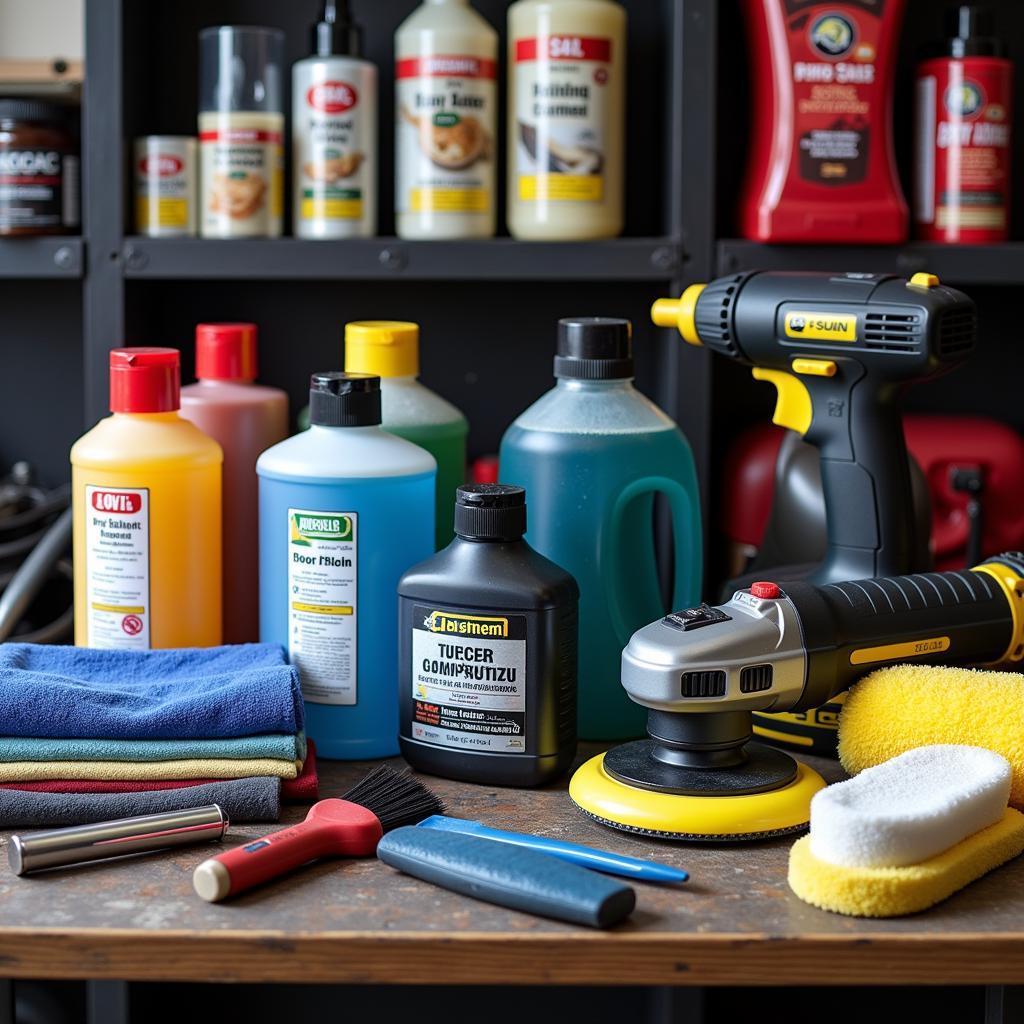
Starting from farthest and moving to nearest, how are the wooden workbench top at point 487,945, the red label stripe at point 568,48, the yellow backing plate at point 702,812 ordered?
the red label stripe at point 568,48 → the yellow backing plate at point 702,812 → the wooden workbench top at point 487,945

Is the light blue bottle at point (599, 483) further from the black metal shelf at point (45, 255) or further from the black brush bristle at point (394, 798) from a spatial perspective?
the black metal shelf at point (45, 255)

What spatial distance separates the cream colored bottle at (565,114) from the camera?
130 centimetres

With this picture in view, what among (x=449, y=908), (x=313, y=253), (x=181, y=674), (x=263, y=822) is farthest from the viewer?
(x=313, y=253)

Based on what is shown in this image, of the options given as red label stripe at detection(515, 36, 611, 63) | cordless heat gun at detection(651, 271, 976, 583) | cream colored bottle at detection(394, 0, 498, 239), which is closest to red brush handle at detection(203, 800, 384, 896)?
cordless heat gun at detection(651, 271, 976, 583)

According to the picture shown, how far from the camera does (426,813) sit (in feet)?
2.98

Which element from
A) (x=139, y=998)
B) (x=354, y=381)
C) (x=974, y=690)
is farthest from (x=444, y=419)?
(x=139, y=998)

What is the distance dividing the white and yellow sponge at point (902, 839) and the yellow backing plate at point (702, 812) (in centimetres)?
6

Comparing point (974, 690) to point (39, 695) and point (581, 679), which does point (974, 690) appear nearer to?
point (581, 679)

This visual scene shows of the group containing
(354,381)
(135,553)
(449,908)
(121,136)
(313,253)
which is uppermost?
(121,136)

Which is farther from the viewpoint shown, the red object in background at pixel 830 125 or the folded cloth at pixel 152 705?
the red object in background at pixel 830 125

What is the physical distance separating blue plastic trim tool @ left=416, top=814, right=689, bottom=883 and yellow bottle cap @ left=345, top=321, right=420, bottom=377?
42cm

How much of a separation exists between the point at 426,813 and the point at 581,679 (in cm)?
22

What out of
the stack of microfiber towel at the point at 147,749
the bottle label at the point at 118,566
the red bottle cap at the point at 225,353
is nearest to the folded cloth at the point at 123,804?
the stack of microfiber towel at the point at 147,749

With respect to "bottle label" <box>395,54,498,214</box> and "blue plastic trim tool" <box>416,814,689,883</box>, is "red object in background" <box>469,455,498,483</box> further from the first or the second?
"blue plastic trim tool" <box>416,814,689,883</box>
